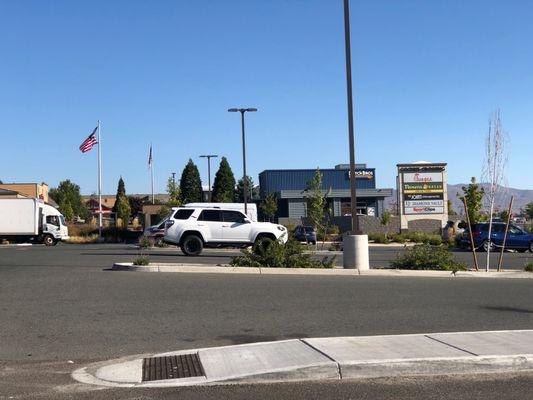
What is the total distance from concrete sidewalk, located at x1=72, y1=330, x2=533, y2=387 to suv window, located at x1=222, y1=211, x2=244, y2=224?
55.4 feet

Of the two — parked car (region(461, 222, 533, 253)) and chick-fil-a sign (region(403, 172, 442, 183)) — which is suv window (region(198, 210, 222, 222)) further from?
chick-fil-a sign (region(403, 172, 442, 183))

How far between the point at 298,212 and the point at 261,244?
54576 millimetres

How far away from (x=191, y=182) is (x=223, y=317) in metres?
68.1

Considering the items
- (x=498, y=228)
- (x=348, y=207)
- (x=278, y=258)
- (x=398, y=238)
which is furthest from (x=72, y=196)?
(x=278, y=258)

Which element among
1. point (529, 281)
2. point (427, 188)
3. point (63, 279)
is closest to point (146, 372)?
point (63, 279)

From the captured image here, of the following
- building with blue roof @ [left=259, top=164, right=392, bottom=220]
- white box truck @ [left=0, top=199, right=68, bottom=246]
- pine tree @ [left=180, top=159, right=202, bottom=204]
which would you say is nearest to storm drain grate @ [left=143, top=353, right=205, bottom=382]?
white box truck @ [left=0, top=199, right=68, bottom=246]

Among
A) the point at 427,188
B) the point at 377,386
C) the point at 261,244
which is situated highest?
the point at 427,188

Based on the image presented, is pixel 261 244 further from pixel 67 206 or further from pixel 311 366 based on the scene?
pixel 67 206

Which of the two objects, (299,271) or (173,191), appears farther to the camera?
(173,191)

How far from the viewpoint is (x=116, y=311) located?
1071 cm

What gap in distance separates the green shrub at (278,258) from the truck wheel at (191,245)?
6.88 m

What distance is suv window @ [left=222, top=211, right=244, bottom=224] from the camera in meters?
24.8

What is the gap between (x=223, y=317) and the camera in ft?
33.6

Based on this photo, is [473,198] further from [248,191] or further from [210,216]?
[248,191]
